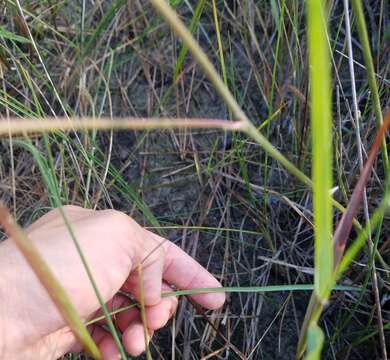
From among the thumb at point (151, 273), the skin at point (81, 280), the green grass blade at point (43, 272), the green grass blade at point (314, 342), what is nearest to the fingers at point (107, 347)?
the skin at point (81, 280)

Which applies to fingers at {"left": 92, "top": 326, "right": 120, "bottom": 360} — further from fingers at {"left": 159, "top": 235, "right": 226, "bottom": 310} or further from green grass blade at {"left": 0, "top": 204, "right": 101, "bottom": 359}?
green grass blade at {"left": 0, "top": 204, "right": 101, "bottom": 359}

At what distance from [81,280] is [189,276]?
230 mm

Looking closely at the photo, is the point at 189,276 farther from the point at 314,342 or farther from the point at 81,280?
the point at 314,342

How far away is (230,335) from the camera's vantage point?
1.08m

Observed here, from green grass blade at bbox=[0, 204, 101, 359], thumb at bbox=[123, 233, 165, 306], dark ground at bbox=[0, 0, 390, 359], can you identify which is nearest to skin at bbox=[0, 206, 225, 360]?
thumb at bbox=[123, 233, 165, 306]

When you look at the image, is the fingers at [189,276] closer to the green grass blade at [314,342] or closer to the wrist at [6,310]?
the wrist at [6,310]

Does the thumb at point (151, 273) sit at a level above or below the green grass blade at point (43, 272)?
below

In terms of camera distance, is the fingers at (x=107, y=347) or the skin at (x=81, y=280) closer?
the skin at (x=81, y=280)

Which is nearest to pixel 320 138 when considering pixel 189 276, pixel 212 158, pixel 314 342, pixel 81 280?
Result: pixel 314 342

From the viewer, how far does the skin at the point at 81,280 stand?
0.81 m

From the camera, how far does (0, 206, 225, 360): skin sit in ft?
2.66

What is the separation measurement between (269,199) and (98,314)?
426 mm

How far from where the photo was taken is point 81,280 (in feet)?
2.66

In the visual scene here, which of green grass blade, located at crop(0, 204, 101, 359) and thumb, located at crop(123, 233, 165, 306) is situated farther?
thumb, located at crop(123, 233, 165, 306)
